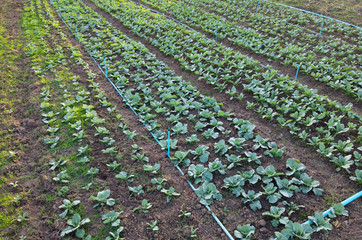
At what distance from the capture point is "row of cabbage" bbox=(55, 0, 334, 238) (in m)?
3.89

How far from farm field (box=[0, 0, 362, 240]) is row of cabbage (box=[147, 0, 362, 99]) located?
0.06 m

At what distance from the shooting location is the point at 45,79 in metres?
7.16

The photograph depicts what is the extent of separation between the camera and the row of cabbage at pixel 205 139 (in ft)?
12.8

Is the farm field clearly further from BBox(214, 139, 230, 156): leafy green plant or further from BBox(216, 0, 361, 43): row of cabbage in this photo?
BBox(216, 0, 361, 43): row of cabbage

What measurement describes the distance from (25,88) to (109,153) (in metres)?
4.00

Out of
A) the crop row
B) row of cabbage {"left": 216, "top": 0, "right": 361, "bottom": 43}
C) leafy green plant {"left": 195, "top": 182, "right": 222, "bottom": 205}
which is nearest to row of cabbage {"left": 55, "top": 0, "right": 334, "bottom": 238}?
leafy green plant {"left": 195, "top": 182, "right": 222, "bottom": 205}

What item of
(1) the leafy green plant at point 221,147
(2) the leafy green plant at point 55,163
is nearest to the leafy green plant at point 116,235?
(2) the leafy green plant at point 55,163

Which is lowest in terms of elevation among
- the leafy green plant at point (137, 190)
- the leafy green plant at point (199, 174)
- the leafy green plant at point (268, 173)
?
the leafy green plant at point (137, 190)

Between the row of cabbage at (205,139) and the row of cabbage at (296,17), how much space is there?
23.0 feet

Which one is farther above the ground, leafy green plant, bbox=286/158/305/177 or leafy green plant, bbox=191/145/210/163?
leafy green plant, bbox=286/158/305/177

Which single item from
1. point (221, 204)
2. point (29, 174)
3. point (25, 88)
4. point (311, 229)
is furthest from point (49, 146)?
point (311, 229)

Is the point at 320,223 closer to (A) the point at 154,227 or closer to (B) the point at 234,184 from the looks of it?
(B) the point at 234,184

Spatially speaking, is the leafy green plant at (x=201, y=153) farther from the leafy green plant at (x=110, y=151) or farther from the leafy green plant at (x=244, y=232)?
the leafy green plant at (x=110, y=151)

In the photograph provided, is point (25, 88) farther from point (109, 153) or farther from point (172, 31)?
point (172, 31)
